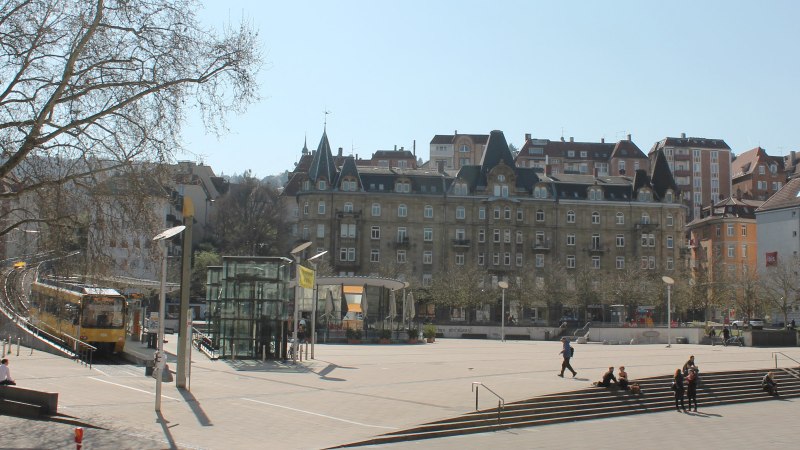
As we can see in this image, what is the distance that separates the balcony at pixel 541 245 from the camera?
288 feet

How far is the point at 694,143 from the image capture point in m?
129

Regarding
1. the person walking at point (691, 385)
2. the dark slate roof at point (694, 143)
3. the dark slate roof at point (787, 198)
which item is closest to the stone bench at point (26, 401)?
the person walking at point (691, 385)

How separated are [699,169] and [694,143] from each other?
404 cm

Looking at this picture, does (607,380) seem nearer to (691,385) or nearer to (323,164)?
(691,385)

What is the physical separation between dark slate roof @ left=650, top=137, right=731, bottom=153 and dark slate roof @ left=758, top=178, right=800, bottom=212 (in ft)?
144

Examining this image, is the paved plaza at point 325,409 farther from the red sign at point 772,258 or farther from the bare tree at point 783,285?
the red sign at point 772,258

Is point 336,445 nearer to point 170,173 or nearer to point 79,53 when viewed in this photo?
point 170,173

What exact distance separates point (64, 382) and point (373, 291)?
99.7ft

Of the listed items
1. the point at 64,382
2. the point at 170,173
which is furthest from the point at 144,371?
the point at 170,173

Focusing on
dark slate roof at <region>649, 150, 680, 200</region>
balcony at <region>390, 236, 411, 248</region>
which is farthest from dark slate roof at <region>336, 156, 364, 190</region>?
dark slate roof at <region>649, 150, 680, 200</region>

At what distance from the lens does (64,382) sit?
80.8ft

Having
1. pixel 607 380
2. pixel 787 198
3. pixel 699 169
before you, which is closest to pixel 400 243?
pixel 787 198

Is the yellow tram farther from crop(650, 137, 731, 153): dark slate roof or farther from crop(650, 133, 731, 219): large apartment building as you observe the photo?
crop(650, 137, 731, 153): dark slate roof

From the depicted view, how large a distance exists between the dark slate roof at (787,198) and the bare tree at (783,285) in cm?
938
